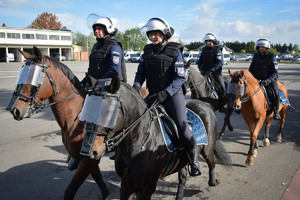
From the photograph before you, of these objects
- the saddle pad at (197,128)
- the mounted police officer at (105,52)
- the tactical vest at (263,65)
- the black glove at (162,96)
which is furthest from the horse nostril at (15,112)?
the tactical vest at (263,65)

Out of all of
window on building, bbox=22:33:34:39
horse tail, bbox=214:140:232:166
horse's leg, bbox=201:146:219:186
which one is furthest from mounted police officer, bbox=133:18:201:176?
window on building, bbox=22:33:34:39

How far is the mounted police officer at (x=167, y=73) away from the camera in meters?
3.13

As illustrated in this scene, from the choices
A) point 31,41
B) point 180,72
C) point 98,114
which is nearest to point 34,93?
point 98,114

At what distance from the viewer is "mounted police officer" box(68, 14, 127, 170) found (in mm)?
4207

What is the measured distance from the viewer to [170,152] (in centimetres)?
317

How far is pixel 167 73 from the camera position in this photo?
3225 mm

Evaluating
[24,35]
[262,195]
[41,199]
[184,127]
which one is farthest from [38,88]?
[24,35]

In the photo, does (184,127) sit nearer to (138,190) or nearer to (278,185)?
(138,190)

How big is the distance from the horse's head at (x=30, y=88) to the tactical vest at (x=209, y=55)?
560cm

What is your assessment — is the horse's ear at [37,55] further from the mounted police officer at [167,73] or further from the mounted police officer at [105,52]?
the mounted police officer at [167,73]

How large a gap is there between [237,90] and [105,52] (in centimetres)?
343

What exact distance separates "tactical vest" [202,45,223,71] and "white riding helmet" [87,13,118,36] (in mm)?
4125

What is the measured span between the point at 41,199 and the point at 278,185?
4304 millimetres

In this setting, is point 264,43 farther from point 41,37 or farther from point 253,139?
point 41,37
